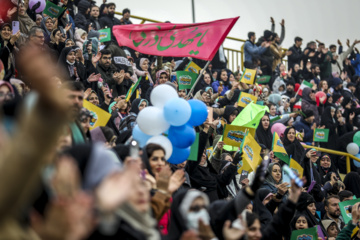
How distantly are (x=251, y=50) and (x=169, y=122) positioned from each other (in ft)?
40.1

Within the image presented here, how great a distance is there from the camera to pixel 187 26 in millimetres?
8898

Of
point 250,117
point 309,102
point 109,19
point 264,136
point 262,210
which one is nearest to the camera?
point 262,210

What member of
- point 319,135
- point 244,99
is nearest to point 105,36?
point 244,99

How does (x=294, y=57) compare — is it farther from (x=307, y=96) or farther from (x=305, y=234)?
(x=305, y=234)

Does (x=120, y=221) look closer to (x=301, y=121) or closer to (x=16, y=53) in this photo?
(x=16, y=53)

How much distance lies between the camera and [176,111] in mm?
6031

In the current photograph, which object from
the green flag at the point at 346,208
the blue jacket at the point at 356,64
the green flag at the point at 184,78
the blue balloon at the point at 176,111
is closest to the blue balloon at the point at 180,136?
the blue balloon at the point at 176,111

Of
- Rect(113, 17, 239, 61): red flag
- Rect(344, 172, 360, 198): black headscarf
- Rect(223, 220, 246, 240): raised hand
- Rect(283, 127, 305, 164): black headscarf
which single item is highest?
Rect(113, 17, 239, 61): red flag

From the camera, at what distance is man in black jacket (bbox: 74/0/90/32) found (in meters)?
13.2

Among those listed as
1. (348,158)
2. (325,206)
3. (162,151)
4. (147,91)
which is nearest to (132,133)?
(162,151)

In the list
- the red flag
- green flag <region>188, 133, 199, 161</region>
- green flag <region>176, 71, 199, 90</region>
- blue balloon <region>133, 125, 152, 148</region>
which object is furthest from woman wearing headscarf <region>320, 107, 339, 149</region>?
blue balloon <region>133, 125, 152, 148</region>

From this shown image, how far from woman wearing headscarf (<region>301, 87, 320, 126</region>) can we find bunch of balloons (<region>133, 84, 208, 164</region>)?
949cm

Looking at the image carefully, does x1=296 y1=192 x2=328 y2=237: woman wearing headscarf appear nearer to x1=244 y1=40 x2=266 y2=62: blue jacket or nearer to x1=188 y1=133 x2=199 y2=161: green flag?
x1=188 y1=133 x2=199 y2=161: green flag

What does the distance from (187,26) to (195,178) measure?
7.64 feet
